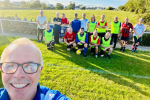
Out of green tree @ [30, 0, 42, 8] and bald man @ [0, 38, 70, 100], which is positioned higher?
green tree @ [30, 0, 42, 8]

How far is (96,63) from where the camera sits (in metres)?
5.11

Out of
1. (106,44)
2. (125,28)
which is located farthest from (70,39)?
(125,28)

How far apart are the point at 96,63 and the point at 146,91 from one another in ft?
6.95

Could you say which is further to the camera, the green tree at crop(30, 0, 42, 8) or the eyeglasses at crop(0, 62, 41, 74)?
the green tree at crop(30, 0, 42, 8)

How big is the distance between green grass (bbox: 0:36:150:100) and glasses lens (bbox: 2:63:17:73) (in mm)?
1819

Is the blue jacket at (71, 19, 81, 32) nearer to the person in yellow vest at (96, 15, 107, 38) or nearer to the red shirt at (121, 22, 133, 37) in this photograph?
the person in yellow vest at (96, 15, 107, 38)

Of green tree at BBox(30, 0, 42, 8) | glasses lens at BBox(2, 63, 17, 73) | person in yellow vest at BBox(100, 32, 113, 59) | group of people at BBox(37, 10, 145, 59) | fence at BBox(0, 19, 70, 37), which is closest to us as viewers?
glasses lens at BBox(2, 63, 17, 73)

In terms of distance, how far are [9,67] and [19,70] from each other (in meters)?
0.09

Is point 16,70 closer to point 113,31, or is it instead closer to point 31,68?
point 31,68

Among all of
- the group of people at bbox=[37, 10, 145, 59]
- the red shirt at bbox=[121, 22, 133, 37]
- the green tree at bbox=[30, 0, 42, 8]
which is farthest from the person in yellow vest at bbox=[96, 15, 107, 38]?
the green tree at bbox=[30, 0, 42, 8]

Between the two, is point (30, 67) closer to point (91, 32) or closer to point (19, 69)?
point (19, 69)

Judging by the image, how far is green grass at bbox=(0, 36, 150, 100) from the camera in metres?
3.23

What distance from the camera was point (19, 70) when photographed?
3.34 ft

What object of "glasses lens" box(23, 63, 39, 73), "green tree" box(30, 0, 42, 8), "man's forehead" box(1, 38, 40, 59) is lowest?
"glasses lens" box(23, 63, 39, 73)
